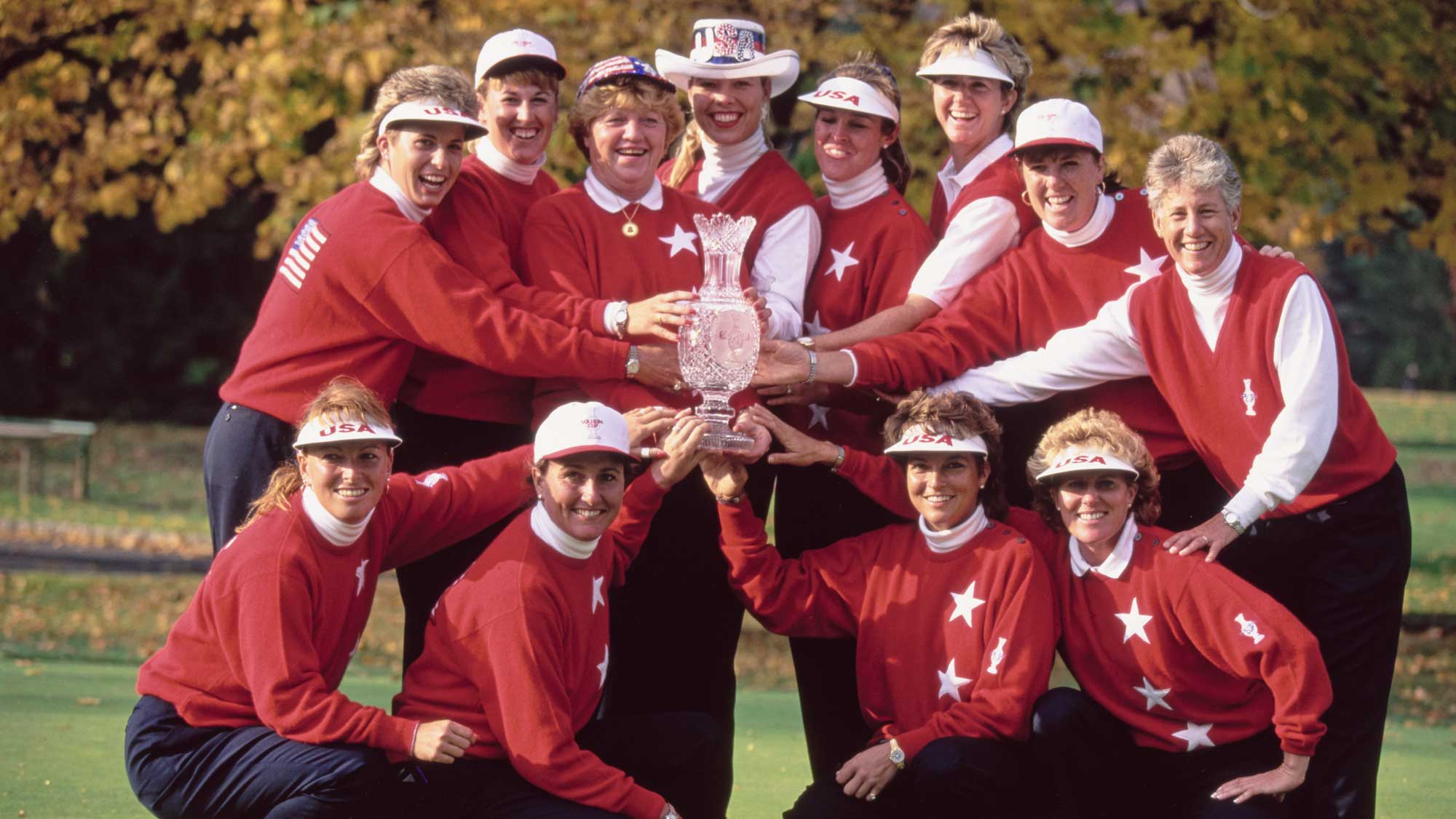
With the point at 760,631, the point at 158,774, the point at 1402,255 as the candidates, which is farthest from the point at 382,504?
the point at 1402,255

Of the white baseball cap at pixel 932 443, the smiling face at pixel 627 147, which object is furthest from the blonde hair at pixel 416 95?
the white baseball cap at pixel 932 443

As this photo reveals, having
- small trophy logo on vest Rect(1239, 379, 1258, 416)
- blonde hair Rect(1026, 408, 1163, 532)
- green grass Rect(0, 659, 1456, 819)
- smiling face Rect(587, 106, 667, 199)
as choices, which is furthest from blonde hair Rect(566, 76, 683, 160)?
green grass Rect(0, 659, 1456, 819)

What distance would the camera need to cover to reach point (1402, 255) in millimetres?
49969

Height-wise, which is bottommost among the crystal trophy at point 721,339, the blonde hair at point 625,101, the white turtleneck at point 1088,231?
the crystal trophy at point 721,339

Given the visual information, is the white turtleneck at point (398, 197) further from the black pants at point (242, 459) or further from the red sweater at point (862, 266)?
the red sweater at point (862, 266)

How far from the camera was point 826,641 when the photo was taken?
5.75 m

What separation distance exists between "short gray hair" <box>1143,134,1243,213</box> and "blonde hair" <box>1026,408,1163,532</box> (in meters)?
0.65

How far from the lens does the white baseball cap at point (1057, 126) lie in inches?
211

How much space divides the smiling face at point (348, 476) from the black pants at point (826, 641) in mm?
1380

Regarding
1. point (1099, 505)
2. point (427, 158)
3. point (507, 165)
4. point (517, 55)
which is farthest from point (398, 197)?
point (1099, 505)

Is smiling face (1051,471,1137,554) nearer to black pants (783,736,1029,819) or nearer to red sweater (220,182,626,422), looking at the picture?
black pants (783,736,1029,819)

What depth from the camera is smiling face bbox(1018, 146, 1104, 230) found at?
5.48 meters

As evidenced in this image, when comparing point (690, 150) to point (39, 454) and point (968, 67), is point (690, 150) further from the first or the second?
point (39, 454)

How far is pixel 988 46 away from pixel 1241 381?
141 centimetres
